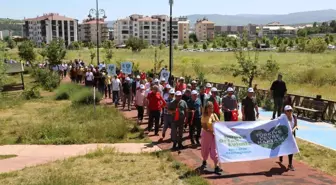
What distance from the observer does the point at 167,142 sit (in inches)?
481

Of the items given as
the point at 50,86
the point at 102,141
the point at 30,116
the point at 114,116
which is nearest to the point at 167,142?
the point at 102,141

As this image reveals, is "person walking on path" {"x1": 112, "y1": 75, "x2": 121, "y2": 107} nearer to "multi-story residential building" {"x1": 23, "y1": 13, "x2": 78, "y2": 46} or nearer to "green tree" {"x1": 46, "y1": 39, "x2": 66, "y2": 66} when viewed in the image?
"green tree" {"x1": 46, "y1": 39, "x2": 66, "y2": 66}

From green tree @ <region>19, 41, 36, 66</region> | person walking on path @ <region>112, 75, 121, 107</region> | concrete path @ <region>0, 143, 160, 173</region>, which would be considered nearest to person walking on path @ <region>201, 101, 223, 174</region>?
concrete path @ <region>0, 143, 160, 173</region>

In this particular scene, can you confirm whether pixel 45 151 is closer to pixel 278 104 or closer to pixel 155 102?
pixel 155 102

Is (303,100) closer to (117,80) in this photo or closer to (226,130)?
(117,80)

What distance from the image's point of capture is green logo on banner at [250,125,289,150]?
31.1ft

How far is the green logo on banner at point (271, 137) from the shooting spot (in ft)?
31.1

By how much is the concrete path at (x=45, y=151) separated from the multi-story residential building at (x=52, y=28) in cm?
14672

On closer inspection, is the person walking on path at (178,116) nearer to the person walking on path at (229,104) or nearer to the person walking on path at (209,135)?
the person walking on path at (229,104)

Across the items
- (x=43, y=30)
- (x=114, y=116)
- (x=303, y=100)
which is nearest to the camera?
(x=114, y=116)

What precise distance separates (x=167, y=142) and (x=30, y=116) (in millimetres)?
8638

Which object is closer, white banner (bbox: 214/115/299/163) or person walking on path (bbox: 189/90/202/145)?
white banner (bbox: 214/115/299/163)

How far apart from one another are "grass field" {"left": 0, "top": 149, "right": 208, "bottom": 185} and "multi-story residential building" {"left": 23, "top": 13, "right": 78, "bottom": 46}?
148959 millimetres

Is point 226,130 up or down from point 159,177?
up
